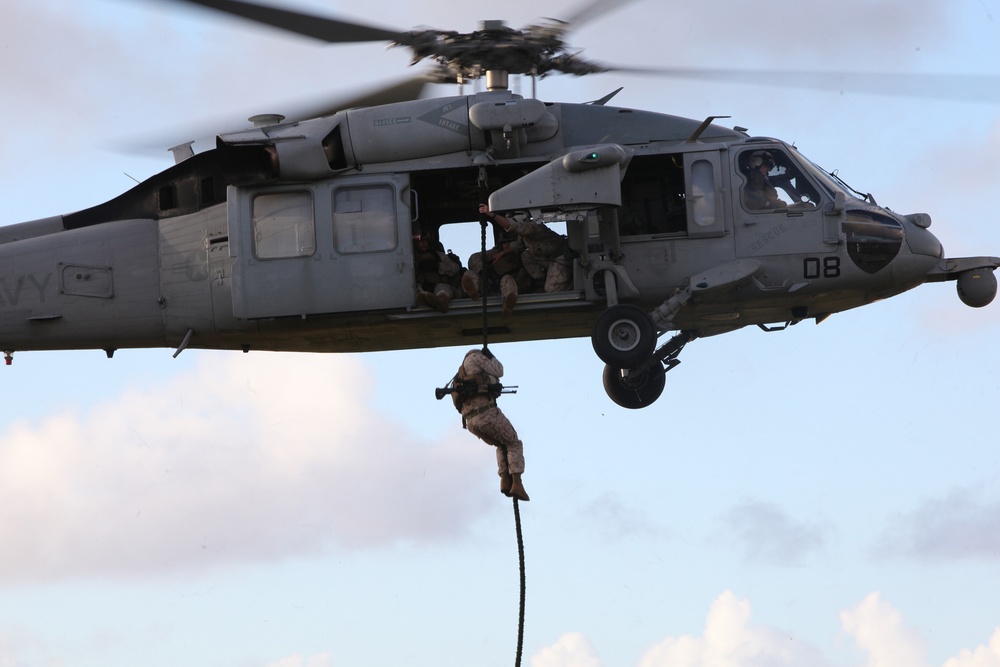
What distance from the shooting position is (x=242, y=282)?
1872cm

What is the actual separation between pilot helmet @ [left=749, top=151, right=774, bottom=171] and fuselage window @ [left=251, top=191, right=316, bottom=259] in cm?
459

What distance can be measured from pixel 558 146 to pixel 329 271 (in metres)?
2.69

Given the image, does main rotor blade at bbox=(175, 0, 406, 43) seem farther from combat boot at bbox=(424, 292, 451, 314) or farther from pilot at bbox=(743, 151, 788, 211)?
pilot at bbox=(743, 151, 788, 211)

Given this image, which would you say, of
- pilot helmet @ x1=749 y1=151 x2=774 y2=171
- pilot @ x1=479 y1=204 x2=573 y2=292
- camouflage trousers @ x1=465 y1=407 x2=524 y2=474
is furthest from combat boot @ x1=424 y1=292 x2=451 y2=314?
pilot helmet @ x1=749 y1=151 x2=774 y2=171

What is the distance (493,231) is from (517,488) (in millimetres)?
2951

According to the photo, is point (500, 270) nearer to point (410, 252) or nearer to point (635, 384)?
point (410, 252)

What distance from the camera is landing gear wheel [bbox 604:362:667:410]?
20125 millimetres

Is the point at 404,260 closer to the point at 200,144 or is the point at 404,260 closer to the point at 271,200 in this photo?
the point at 271,200

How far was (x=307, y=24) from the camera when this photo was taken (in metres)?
17.4

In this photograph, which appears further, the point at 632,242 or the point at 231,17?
the point at 632,242

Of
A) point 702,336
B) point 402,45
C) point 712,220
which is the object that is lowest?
point 702,336

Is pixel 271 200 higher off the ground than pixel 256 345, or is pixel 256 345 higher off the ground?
pixel 271 200

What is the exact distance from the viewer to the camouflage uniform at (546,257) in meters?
18.8

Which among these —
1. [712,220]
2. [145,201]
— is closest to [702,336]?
[712,220]
